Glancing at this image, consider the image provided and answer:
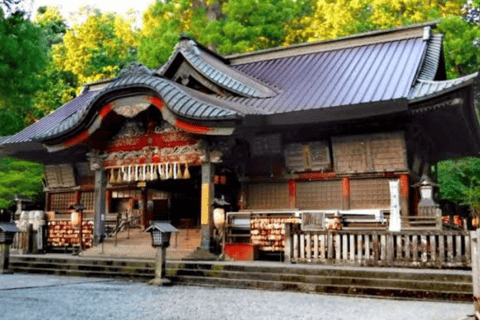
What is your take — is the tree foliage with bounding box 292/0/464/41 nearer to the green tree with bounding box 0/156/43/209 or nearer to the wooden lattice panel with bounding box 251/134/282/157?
the wooden lattice panel with bounding box 251/134/282/157

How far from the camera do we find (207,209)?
15023mm

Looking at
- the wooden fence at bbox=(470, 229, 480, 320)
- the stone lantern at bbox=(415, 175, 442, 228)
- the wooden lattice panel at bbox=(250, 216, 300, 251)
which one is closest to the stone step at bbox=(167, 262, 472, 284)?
the wooden lattice panel at bbox=(250, 216, 300, 251)

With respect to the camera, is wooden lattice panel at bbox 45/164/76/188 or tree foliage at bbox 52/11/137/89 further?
tree foliage at bbox 52/11/137/89

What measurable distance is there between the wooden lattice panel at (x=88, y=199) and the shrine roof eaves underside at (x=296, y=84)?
326cm

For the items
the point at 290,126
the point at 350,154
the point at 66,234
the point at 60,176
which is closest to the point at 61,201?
the point at 60,176

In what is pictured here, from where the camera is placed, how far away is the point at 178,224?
22.0 metres

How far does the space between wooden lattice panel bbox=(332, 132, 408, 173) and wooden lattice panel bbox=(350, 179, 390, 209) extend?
15.6 inches

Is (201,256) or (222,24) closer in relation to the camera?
(201,256)

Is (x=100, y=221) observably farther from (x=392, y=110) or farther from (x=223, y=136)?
(x=392, y=110)

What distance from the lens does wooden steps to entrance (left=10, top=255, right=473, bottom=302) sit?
987 centimetres

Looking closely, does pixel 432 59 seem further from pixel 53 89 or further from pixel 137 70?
pixel 53 89

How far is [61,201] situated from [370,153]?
1346cm

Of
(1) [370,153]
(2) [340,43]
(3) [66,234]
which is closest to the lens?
(1) [370,153]

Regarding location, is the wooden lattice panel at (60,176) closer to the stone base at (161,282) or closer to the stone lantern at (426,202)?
the stone base at (161,282)
